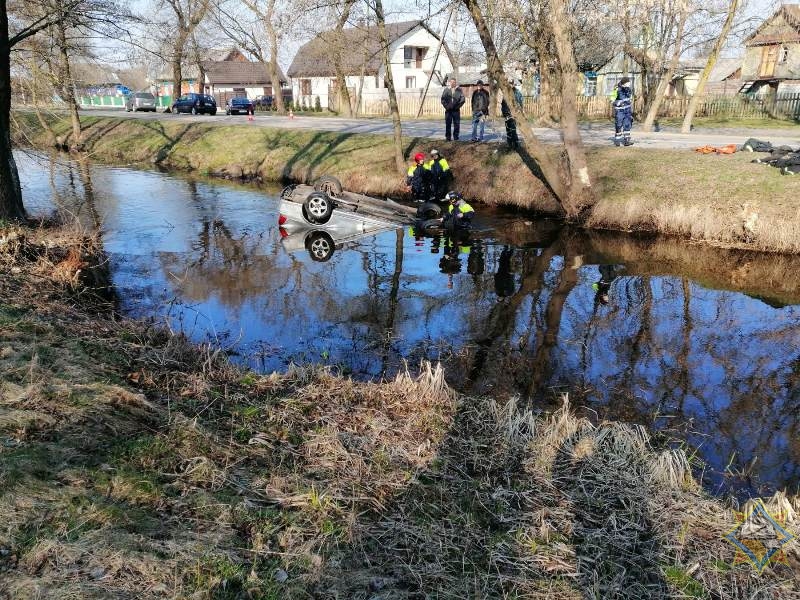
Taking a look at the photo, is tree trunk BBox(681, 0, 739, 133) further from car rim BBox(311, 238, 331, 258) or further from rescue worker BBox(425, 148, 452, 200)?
car rim BBox(311, 238, 331, 258)

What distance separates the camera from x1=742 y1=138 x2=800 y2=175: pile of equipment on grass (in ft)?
43.7

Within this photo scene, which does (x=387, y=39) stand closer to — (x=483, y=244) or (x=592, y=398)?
(x=483, y=244)

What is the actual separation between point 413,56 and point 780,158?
154 ft

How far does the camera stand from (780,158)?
546 inches

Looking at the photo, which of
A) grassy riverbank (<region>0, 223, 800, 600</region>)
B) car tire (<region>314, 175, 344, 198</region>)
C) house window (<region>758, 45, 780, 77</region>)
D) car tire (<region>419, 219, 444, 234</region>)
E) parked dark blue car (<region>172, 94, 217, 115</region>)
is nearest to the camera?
grassy riverbank (<region>0, 223, 800, 600</region>)

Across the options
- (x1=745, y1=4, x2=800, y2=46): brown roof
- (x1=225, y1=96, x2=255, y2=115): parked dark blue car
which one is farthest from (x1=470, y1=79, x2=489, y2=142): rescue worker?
(x1=225, y1=96, x2=255, y2=115): parked dark blue car

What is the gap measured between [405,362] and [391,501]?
139 inches

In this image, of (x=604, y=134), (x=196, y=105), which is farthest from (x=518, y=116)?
(x=196, y=105)

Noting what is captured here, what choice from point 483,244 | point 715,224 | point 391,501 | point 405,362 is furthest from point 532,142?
point 391,501

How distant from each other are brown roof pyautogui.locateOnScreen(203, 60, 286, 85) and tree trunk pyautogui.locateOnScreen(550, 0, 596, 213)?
5959 centimetres

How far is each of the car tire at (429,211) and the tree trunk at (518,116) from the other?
2.65 meters

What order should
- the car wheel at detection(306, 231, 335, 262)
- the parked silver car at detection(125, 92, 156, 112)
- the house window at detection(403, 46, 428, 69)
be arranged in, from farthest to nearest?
the house window at detection(403, 46, 428, 69) < the parked silver car at detection(125, 92, 156, 112) < the car wheel at detection(306, 231, 335, 262)

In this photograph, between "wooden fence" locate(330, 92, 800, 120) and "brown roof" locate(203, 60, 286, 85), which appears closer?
"wooden fence" locate(330, 92, 800, 120)

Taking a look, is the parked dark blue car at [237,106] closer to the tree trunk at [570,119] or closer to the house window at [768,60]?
the tree trunk at [570,119]
